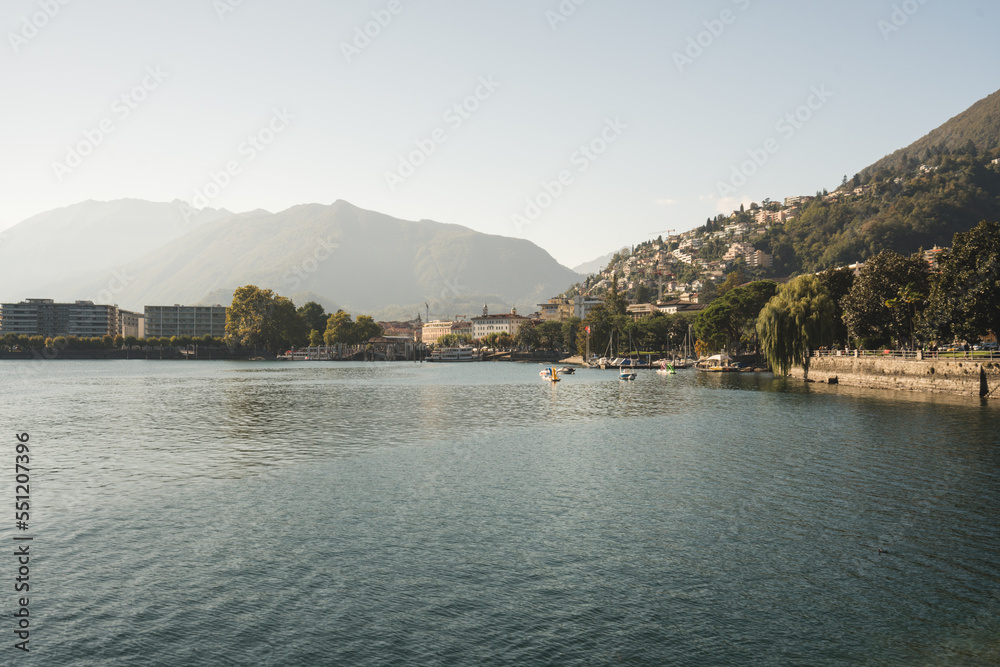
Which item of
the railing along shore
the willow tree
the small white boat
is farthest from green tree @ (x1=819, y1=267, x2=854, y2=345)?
the small white boat

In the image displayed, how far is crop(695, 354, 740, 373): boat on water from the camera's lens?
12375 cm

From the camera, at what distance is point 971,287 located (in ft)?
190

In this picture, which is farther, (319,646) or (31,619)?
(31,619)

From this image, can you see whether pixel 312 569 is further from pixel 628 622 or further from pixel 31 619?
pixel 628 622

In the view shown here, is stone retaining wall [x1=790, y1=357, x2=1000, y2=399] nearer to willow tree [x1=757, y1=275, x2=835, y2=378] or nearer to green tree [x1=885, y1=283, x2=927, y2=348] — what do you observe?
willow tree [x1=757, y1=275, x2=835, y2=378]

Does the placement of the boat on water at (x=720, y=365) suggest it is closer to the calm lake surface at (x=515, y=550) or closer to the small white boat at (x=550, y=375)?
the small white boat at (x=550, y=375)

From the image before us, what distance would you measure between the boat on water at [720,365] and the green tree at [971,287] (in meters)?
61.3

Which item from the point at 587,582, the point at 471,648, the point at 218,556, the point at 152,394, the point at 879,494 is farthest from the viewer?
the point at 152,394

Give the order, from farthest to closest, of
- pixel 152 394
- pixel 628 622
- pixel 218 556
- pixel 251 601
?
pixel 152 394 < pixel 218 556 < pixel 251 601 < pixel 628 622

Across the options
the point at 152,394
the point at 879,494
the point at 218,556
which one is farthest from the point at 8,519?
the point at 152,394

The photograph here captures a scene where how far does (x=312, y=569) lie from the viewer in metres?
16.1

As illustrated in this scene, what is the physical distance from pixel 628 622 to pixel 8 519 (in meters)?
20.2

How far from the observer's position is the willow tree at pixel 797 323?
8494 centimetres

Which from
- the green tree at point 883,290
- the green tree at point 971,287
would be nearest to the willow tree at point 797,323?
the green tree at point 883,290
